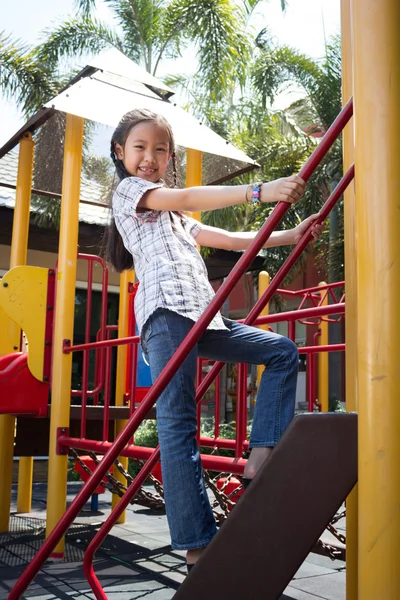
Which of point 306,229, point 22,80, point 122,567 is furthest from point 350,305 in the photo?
point 22,80

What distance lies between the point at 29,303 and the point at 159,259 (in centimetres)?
251

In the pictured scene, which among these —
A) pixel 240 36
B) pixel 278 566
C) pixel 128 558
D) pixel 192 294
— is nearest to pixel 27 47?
pixel 240 36

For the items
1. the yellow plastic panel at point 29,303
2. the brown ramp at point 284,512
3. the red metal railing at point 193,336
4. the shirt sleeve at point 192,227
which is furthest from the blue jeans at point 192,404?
the yellow plastic panel at point 29,303

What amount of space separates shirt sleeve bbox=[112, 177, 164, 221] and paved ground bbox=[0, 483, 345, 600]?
201 cm

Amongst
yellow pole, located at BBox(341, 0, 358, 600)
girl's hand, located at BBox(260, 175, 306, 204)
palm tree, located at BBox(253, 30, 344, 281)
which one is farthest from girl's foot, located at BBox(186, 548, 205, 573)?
palm tree, located at BBox(253, 30, 344, 281)

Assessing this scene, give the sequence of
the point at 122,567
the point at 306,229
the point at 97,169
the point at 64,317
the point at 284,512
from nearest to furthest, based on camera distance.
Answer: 1. the point at 284,512
2. the point at 306,229
3. the point at 122,567
4. the point at 64,317
5. the point at 97,169

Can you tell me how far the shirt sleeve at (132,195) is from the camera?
2127 millimetres

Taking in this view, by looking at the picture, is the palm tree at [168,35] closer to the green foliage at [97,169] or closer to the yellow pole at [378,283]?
Result: the green foliage at [97,169]

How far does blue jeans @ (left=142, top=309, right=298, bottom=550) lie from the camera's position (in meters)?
1.85

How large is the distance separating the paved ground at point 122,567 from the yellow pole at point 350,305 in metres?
1.82

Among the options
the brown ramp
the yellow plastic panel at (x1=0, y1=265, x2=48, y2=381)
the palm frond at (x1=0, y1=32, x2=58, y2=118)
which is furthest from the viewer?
the palm frond at (x1=0, y1=32, x2=58, y2=118)

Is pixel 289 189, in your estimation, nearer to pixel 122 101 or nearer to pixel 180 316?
pixel 180 316

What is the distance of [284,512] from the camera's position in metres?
1.50

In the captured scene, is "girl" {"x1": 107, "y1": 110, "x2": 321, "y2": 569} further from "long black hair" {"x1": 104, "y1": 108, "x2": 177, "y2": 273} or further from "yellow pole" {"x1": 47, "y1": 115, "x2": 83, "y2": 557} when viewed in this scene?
"yellow pole" {"x1": 47, "y1": 115, "x2": 83, "y2": 557}
